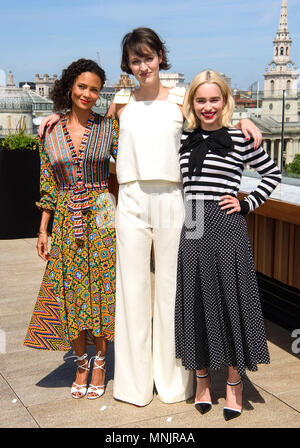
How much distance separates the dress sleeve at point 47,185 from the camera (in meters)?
3.17

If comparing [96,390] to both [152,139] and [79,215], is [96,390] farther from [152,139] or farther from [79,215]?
[152,139]

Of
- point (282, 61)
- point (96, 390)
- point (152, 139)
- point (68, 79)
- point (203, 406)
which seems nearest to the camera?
point (152, 139)

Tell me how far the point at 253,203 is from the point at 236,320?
484 millimetres

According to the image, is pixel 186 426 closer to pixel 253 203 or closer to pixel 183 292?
pixel 183 292

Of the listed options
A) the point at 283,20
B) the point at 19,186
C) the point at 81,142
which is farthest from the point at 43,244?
the point at 283,20

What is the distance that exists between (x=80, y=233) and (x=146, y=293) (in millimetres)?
395

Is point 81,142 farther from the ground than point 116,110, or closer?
closer

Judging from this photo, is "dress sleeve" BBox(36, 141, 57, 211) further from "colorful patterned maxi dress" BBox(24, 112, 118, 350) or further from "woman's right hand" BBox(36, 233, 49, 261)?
"woman's right hand" BBox(36, 233, 49, 261)

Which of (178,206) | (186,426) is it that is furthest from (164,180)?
(186,426)

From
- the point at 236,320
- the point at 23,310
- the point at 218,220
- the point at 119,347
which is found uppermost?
the point at 218,220

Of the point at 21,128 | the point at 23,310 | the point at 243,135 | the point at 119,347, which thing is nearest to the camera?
the point at 243,135

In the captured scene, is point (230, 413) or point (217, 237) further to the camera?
point (230, 413)

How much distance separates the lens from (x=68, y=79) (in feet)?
10.2

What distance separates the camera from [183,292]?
2.89 metres
